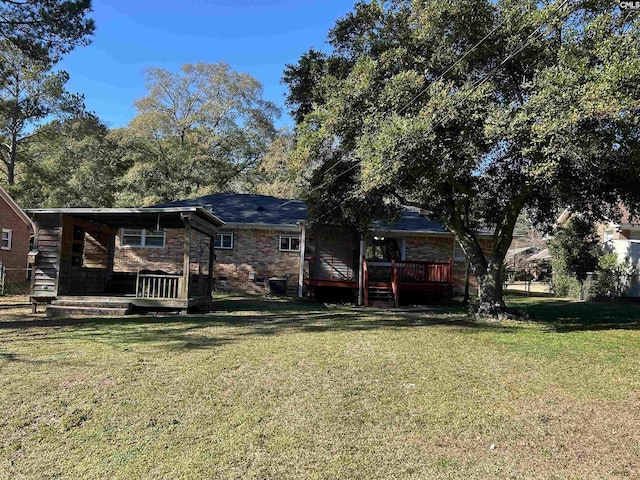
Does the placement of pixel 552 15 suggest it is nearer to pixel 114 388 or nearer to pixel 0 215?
pixel 114 388

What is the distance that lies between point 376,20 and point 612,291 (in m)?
13.7

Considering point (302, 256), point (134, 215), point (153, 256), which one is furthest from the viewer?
point (153, 256)

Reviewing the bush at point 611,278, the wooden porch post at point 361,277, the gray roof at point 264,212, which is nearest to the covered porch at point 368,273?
the wooden porch post at point 361,277

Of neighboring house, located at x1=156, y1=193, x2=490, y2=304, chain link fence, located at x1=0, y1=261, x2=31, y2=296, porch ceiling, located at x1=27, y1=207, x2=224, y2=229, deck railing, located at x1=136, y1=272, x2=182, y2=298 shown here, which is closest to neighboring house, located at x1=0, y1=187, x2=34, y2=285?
chain link fence, located at x1=0, y1=261, x2=31, y2=296

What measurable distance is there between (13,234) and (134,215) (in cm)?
1405

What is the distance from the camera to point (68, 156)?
2758cm

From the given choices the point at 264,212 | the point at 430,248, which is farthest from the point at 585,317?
the point at 264,212

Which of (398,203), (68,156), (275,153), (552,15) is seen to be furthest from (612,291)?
(68,156)

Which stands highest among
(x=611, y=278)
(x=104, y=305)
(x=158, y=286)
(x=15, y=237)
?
(x=15, y=237)

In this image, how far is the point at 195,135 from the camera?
105 ft

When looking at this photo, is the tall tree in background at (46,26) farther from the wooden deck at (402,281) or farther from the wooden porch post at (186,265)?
the wooden deck at (402,281)

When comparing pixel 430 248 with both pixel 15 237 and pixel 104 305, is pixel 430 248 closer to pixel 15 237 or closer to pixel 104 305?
pixel 104 305

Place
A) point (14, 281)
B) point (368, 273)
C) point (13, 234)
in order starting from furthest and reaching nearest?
point (13, 234)
point (14, 281)
point (368, 273)

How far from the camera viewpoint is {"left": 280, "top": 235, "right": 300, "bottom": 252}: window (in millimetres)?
19094
